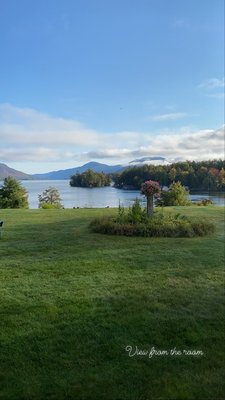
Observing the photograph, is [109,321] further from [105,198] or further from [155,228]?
[105,198]

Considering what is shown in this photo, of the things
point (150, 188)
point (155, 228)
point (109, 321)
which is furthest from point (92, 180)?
point (109, 321)

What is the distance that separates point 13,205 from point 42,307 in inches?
1365

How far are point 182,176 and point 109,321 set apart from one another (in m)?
58.7

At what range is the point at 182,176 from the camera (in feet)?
202

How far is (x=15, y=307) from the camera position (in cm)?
447

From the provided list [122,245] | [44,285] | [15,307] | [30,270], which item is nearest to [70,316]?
[15,307]

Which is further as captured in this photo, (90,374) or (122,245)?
(122,245)

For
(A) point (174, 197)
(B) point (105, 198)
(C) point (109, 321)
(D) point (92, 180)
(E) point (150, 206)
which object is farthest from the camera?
(D) point (92, 180)

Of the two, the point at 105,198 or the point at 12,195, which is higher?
the point at 12,195

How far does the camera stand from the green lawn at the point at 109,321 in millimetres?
3070

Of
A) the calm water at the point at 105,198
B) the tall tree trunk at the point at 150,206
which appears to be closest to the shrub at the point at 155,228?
the tall tree trunk at the point at 150,206

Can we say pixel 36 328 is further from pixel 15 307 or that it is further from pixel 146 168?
pixel 146 168

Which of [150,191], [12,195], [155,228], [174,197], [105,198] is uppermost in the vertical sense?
[150,191]

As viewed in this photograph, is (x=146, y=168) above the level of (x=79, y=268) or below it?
above
